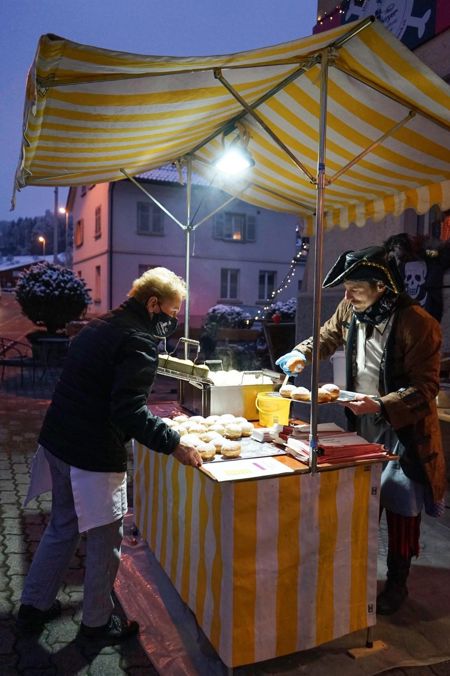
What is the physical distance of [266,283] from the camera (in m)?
27.9

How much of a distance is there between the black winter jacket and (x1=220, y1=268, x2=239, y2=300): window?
956 inches

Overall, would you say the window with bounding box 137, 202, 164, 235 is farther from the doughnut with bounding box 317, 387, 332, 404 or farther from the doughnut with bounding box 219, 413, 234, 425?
the doughnut with bounding box 317, 387, 332, 404

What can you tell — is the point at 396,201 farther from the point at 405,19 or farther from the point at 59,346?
the point at 59,346

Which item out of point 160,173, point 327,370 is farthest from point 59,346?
point 160,173

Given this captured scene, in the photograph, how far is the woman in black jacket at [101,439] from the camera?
257 centimetres

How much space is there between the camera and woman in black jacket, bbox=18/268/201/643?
2572 mm

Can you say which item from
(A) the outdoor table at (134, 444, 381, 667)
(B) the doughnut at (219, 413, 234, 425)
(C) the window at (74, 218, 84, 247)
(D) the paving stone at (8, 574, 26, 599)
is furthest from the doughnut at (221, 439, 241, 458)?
(C) the window at (74, 218, 84, 247)

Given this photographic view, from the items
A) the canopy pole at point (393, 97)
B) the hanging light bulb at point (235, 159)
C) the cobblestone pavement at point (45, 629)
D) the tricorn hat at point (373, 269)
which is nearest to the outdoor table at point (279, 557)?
the cobblestone pavement at point (45, 629)

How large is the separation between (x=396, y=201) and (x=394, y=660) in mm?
3648

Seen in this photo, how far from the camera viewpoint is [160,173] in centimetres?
2478

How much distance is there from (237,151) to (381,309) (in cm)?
185

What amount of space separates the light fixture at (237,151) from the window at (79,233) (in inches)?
1106

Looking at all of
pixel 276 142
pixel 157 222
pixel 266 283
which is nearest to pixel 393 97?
pixel 276 142

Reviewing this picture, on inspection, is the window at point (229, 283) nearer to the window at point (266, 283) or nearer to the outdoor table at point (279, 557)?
the window at point (266, 283)
